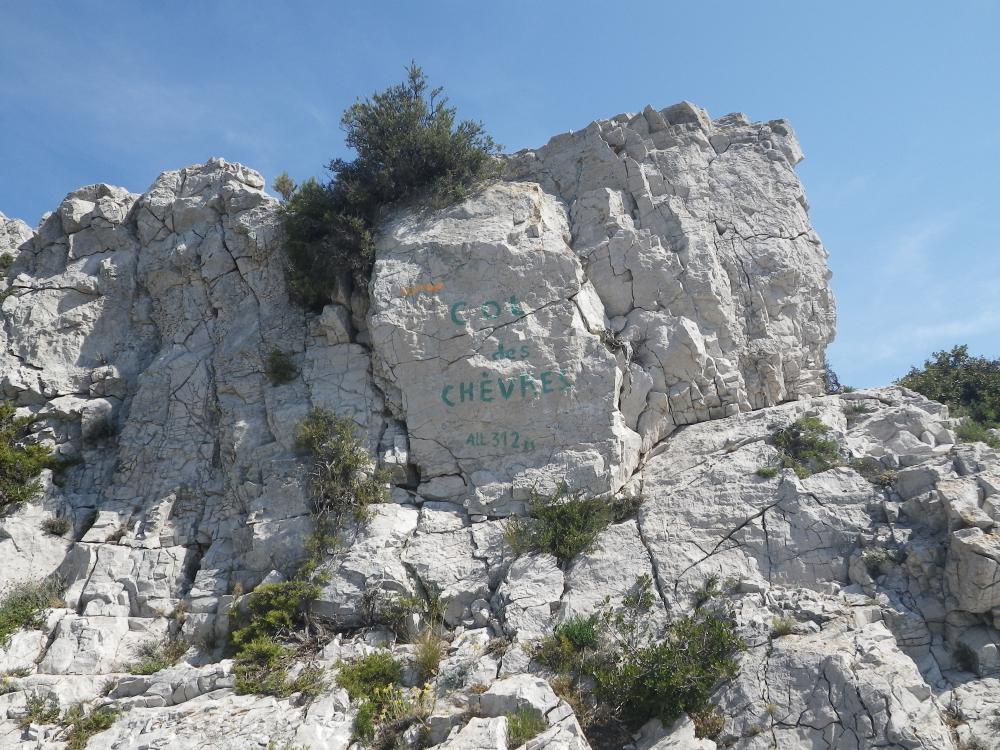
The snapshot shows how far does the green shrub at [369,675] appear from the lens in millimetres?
9026

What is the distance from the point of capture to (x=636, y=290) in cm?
1317

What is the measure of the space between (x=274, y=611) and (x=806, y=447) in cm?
749

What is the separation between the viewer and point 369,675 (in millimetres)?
9172

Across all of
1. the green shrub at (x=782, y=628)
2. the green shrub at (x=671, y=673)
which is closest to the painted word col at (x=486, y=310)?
the green shrub at (x=671, y=673)

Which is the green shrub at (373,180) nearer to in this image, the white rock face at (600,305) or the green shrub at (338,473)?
the white rock face at (600,305)

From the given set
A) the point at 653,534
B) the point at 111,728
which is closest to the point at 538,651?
the point at 653,534

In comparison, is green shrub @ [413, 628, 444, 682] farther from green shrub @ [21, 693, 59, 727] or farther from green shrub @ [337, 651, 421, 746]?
green shrub @ [21, 693, 59, 727]

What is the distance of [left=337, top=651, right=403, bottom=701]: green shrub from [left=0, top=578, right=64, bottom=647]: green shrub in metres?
4.65

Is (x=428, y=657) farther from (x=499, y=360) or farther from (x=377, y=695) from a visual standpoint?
(x=499, y=360)

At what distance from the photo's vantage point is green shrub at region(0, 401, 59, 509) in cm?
1236

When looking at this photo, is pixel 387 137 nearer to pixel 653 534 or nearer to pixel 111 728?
pixel 653 534

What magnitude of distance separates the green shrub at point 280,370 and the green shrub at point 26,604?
4230 mm

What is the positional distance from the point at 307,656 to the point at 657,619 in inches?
169

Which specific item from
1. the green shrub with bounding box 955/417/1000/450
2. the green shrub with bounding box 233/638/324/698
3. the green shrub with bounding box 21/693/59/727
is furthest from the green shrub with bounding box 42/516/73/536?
the green shrub with bounding box 955/417/1000/450
